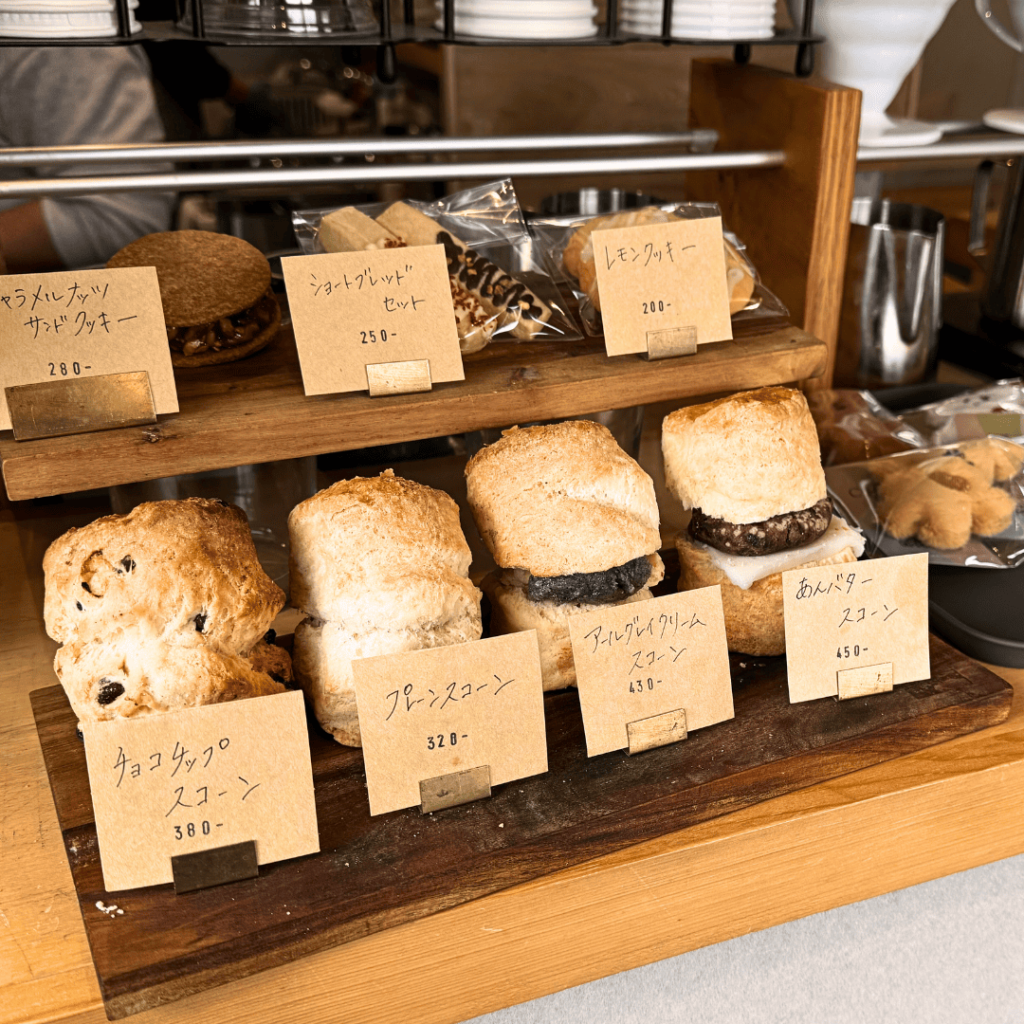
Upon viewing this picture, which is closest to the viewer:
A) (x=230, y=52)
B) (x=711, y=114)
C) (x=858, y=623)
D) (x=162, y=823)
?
(x=162, y=823)

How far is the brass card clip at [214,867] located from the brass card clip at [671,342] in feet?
2.11

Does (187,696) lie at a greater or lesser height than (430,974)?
greater

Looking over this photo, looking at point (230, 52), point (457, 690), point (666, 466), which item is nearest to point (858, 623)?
point (666, 466)

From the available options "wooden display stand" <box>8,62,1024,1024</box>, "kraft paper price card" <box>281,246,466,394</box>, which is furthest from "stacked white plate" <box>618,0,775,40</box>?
"kraft paper price card" <box>281,246,466,394</box>

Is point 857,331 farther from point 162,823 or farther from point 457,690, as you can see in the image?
point 162,823

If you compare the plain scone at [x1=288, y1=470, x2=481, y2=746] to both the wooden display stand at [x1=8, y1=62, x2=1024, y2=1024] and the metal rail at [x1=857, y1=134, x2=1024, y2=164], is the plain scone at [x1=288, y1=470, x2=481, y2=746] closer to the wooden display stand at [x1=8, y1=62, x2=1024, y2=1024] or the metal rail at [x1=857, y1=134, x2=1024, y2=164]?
the wooden display stand at [x1=8, y1=62, x2=1024, y2=1024]

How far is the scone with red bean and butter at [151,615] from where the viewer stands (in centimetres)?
81

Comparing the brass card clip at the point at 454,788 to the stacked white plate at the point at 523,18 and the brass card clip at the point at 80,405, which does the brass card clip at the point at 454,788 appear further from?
the stacked white plate at the point at 523,18

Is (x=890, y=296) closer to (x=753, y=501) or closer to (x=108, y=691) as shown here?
(x=753, y=501)

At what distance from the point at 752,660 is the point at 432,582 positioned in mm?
397

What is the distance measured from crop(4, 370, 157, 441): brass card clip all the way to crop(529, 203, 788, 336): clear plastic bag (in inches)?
19.4

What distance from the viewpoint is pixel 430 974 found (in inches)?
31.1

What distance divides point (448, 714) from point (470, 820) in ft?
0.31

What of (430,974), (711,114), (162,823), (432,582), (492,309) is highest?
(711,114)
